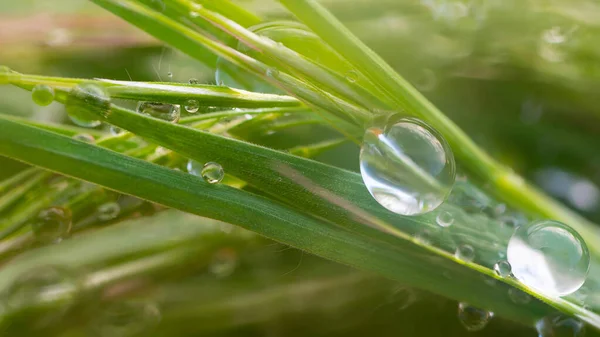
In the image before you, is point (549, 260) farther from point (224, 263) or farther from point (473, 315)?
point (224, 263)

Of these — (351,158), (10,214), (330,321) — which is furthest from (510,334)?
(10,214)

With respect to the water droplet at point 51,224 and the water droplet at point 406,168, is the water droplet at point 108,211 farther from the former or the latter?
the water droplet at point 406,168

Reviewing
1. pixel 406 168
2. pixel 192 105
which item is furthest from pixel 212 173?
pixel 406 168

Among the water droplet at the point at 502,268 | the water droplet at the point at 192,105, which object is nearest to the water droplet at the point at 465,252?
the water droplet at the point at 502,268

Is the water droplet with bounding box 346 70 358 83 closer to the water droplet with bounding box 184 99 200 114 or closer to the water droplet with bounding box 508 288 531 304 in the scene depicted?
the water droplet with bounding box 184 99 200 114

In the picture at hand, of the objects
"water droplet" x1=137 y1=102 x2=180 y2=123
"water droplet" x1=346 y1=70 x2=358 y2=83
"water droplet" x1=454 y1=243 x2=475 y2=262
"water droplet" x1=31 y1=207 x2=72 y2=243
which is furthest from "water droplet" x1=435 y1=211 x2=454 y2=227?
"water droplet" x1=31 y1=207 x2=72 y2=243

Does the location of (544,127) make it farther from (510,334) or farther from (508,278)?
(508,278)

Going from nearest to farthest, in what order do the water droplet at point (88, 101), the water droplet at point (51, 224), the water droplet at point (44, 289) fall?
the water droplet at point (88, 101), the water droplet at point (51, 224), the water droplet at point (44, 289)
